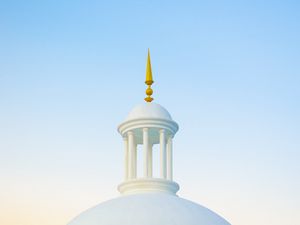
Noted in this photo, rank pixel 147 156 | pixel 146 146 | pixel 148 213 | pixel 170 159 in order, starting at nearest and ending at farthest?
1. pixel 148 213
2. pixel 146 146
3. pixel 147 156
4. pixel 170 159

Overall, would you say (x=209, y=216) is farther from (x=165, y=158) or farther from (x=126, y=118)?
(x=126, y=118)

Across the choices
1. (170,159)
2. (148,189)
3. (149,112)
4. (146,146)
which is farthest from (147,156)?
(149,112)

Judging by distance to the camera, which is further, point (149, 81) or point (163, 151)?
point (149, 81)

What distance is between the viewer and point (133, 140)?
1168 inches

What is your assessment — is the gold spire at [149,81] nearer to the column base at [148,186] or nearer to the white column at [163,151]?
the white column at [163,151]

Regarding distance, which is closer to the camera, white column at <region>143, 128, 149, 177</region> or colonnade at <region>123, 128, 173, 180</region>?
white column at <region>143, 128, 149, 177</region>

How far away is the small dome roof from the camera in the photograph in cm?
2905

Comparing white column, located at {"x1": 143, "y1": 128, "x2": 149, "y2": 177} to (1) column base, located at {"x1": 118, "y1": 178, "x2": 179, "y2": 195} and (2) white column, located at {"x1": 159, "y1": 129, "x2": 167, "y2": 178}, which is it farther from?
(1) column base, located at {"x1": 118, "y1": 178, "x2": 179, "y2": 195}

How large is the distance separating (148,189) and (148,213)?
436 cm

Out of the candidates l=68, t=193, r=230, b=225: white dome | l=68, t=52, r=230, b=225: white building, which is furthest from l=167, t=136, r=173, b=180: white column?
l=68, t=193, r=230, b=225: white dome

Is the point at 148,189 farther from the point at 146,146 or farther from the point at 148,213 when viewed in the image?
the point at 148,213

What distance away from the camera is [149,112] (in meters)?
29.2

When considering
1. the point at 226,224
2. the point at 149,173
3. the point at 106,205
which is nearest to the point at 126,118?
the point at 149,173

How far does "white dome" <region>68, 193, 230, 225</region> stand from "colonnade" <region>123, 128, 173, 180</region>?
3371 mm
